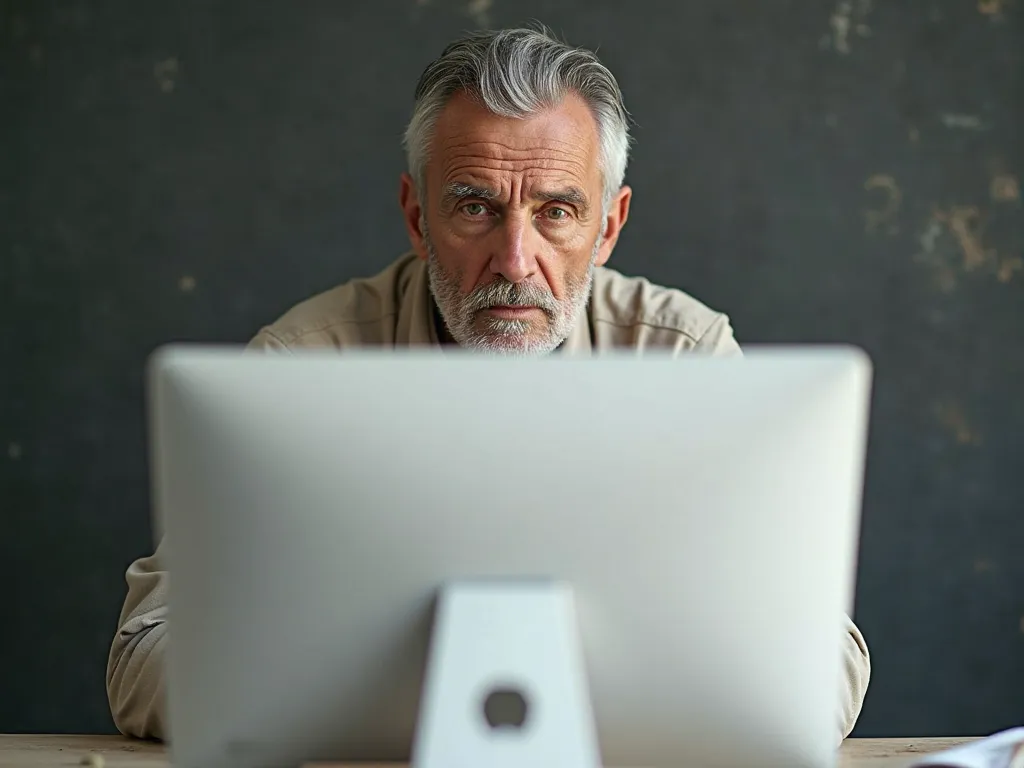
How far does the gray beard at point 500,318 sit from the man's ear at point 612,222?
0.13 meters

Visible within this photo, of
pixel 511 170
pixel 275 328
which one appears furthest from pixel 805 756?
pixel 275 328

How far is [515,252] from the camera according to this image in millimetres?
1969

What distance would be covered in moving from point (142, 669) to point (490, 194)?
0.92 meters

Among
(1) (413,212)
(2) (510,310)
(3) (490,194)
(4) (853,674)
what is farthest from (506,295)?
(4) (853,674)

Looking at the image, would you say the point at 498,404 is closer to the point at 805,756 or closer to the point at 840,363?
the point at 840,363

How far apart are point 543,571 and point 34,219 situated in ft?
7.11

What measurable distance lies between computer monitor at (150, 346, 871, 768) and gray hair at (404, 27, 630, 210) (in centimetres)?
110

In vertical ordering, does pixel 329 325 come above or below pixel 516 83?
below

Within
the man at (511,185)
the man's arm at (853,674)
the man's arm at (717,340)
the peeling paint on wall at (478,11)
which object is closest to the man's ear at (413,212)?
the man at (511,185)

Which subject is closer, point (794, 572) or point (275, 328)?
point (794, 572)

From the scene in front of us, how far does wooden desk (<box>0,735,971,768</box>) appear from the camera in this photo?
1.37 m

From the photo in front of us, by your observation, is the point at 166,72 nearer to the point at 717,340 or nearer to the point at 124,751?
the point at 717,340

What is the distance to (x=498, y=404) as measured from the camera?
3.14ft

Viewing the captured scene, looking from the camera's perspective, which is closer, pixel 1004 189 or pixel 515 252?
pixel 515 252
